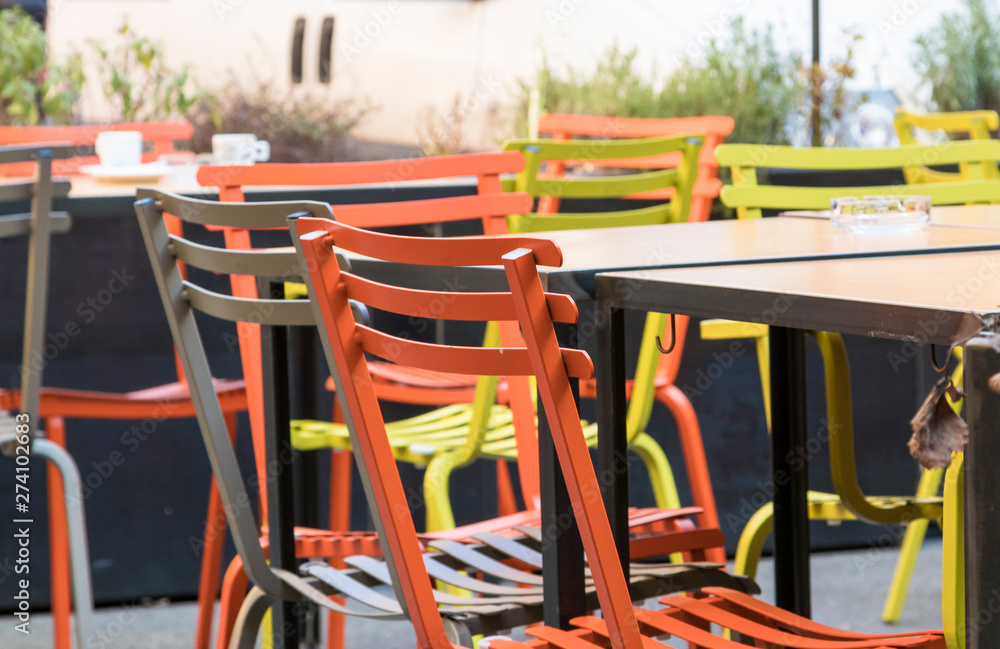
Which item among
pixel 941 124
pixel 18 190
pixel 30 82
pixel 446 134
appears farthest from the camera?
pixel 30 82

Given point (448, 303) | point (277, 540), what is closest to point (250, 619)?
point (277, 540)

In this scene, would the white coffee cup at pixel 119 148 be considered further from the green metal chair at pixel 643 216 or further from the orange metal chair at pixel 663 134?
the green metal chair at pixel 643 216

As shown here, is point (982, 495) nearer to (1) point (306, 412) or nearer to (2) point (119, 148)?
(1) point (306, 412)

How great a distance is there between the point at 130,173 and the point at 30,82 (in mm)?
1244

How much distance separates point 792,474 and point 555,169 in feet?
3.47

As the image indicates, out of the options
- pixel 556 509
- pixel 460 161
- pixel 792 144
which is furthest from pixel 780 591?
pixel 792 144

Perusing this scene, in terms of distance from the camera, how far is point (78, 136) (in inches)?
125

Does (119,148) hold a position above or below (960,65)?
below

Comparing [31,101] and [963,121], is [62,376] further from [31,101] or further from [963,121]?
[963,121]

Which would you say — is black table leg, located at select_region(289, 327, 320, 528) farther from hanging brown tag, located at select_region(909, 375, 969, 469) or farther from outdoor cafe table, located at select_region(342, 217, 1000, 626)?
hanging brown tag, located at select_region(909, 375, 969, 469)

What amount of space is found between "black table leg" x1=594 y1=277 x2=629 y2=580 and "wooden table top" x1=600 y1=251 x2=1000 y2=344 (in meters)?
0.05

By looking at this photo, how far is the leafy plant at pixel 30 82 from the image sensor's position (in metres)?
3.36

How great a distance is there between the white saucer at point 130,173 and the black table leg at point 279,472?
1.24 meters

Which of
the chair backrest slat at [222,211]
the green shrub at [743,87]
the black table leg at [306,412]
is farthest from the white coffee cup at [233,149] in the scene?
the chair backrest slat at [222,211]
